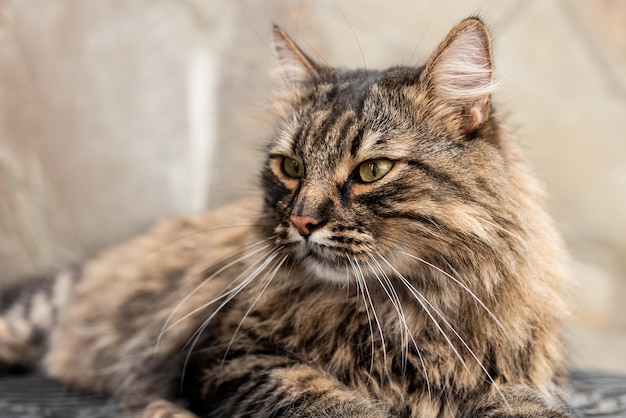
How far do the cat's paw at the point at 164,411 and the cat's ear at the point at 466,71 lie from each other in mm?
890

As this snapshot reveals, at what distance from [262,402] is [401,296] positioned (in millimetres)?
378

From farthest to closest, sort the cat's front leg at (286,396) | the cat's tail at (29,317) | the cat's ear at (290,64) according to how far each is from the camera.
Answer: the cat's tail at (29,317)
the cat's ear at (290,64)
the cat's front leg at (286,396)

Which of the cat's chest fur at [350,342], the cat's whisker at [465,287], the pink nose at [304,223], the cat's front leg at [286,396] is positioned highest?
the pink nose at [304,223]

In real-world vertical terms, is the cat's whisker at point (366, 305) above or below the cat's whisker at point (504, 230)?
below

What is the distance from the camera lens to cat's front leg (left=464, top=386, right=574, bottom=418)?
A: 4.66 ft

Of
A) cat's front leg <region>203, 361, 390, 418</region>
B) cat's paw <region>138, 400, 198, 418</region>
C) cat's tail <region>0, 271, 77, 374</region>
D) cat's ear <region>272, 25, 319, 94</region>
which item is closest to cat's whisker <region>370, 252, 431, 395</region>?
cat's front leg <region>203, 361, 390, 418</region>

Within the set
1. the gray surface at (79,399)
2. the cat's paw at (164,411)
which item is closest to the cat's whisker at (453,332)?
the gray surface at (79,399)

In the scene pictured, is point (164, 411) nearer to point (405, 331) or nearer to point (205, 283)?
point (205, 283)

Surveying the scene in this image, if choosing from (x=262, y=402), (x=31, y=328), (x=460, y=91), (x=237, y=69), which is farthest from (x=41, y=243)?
(x=460, y=91)

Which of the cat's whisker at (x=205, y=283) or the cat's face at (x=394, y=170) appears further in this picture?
the cat's whisker at (x=205, y=283)

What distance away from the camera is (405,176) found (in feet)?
4.66

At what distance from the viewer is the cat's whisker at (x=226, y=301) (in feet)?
5.00

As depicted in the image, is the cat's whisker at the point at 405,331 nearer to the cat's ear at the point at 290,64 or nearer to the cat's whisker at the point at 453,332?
the cat's whisker at the point at 453,332

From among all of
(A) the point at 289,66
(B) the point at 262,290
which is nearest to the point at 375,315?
(B) the point at 262,290
